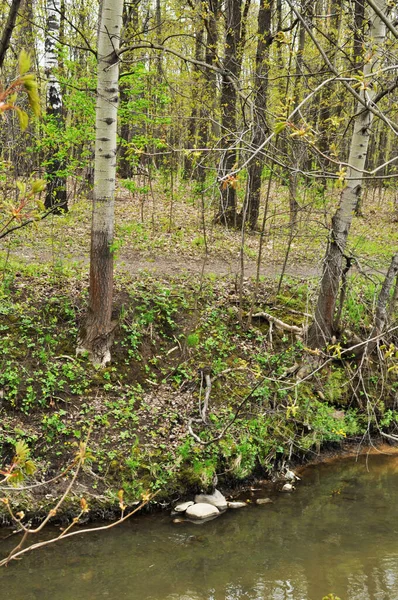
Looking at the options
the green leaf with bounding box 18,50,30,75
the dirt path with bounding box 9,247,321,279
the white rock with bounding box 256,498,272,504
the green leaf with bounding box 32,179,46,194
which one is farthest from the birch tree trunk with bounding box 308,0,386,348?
the green leaf with bounding box 18,50,30,75

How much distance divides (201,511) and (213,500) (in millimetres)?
260

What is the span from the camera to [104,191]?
6398 millimetres

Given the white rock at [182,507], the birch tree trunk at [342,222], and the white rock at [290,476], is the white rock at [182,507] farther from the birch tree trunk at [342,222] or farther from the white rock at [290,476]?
the birch tree trunk at [342,222]

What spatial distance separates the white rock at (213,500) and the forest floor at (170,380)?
0.50 feet

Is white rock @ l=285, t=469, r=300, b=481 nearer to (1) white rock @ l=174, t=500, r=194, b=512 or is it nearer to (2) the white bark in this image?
(1) white rock @ l=174, t=500, r=194, b=512

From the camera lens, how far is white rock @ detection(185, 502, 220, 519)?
607 centimetres

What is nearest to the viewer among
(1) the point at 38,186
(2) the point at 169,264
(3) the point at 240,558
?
(1) the point at 38,186

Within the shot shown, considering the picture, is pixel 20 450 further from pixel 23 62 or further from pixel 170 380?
pixel 170 380

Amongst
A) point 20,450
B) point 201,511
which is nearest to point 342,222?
point 201,511

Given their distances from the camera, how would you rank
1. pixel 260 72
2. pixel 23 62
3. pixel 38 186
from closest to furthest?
pixel 23 62 → pixel 38 186 → pixel 260 72

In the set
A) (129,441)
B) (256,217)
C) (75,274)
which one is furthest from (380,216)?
(129,441)

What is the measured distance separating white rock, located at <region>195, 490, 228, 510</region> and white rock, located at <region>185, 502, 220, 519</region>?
89 millimetres

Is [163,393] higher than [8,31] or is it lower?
lower

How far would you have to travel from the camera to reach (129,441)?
6441mm
